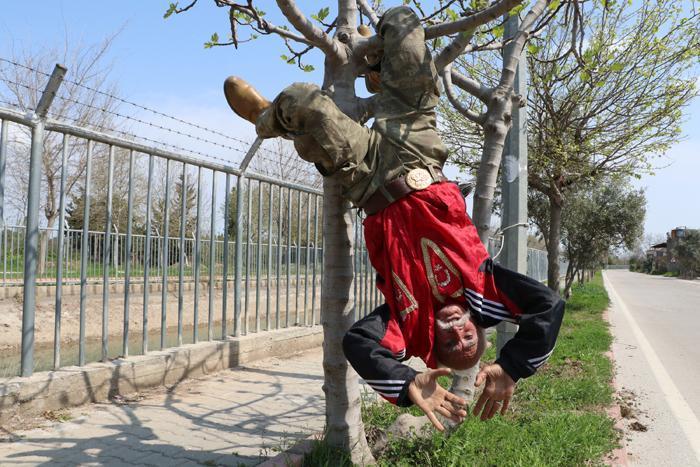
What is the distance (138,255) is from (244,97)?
5800 mm

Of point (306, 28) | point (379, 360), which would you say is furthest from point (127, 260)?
Answer: point (379, 360)

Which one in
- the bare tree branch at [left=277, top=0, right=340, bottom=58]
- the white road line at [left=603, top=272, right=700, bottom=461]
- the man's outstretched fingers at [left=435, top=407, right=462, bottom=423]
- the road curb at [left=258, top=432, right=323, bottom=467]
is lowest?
the white road line at [left=603, top=272, right=700, bottom=461]

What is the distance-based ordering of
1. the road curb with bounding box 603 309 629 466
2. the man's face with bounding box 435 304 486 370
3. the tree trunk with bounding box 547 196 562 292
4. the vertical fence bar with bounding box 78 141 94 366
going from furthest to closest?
the tree trunk with bounding box 547 196 562 292 < the vertical fence bar with bounding box 78 141 94 366 < the road curb with bounding box 603 309 629 466 < the man's face with bounding box 435 304 486 370

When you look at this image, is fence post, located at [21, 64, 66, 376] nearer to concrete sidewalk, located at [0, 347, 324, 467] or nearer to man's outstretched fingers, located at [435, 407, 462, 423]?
concrete sidewalk, located at [0, 347, 324, 467]

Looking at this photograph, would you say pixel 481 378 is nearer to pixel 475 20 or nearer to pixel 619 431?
pixel 475 20

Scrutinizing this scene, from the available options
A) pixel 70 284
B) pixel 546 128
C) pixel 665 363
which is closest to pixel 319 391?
pixel 70 284

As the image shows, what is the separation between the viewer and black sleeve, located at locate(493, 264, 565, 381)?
84.7 inches

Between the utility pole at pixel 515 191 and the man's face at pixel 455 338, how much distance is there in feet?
9.26

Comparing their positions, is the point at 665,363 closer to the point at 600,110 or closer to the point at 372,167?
the point at 600,110

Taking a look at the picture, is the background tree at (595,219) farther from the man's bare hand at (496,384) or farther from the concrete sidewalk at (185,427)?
the man's bare hand at (496,384)

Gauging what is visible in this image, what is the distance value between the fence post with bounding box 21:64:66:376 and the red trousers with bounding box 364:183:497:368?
8.39 feet

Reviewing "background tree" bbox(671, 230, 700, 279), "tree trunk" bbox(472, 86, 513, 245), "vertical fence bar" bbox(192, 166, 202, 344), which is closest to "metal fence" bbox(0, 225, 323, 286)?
"vertical fence bar" bbox(192, 166, 202, 344)

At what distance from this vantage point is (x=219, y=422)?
159 inches

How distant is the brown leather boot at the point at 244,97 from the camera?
2532mm
